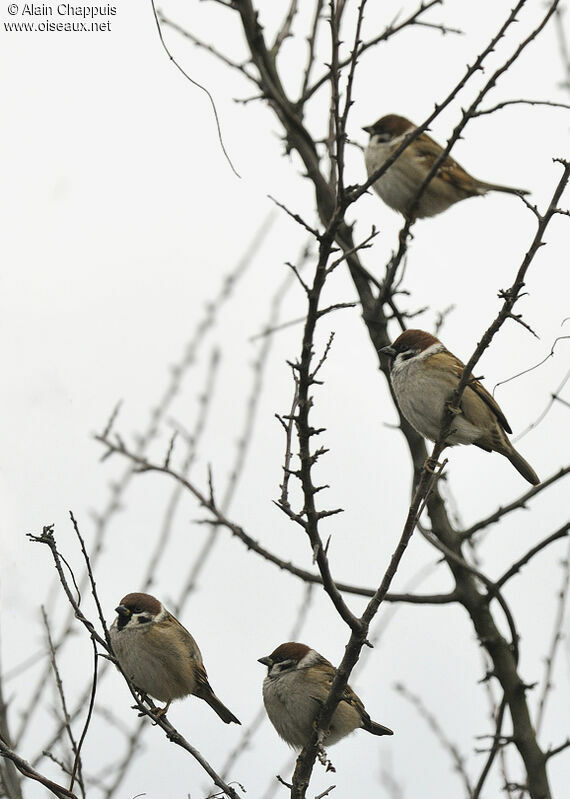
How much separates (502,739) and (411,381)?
5.19 ft

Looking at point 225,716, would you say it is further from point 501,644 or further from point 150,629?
point 501,644

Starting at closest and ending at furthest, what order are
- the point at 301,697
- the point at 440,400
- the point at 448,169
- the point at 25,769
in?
1. the point at 25,769
2. the point at 301,697
3. the point at 440,400
4. the point at 448,169

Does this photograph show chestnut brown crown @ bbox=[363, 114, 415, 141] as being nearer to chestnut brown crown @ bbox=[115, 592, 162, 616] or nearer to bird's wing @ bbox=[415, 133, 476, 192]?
bird's wing @ bbox=[415, 133, 476, 192]

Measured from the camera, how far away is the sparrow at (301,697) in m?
4.71

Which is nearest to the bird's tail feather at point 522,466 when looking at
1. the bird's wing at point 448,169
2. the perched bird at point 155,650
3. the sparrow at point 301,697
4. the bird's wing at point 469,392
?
the bird's wing at point 469,392

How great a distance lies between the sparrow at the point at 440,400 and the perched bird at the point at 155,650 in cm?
142

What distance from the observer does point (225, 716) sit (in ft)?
17.5

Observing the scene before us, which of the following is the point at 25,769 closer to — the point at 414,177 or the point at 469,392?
the point at 469,392

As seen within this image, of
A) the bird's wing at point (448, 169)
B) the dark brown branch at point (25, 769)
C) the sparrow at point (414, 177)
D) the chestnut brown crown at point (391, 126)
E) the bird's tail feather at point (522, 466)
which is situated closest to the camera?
the dark brown branch at point (25, 769)

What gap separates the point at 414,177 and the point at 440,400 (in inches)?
87.8

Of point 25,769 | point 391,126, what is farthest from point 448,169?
point 25,769

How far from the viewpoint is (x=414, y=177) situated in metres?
6.69

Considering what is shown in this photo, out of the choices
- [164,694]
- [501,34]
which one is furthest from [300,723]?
[501,34]

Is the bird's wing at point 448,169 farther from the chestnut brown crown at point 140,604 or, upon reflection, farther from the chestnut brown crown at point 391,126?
the chestnut brown crown at point 140,604
